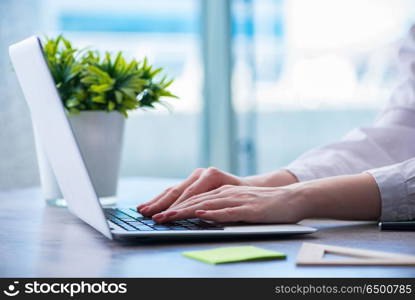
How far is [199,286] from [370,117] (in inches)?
110

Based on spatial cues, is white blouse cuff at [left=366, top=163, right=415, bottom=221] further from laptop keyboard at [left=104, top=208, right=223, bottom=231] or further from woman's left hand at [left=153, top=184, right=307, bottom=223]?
laptop keyboard at [left=104, top=208, right=223, bottom=231]

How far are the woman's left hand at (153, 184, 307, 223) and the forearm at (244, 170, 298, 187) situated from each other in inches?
8.7

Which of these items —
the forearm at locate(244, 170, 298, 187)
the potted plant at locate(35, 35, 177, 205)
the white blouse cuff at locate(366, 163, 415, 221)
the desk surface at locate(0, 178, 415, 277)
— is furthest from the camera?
the potted plant at locate(35, 35, 177, 205)

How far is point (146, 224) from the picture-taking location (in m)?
0.96

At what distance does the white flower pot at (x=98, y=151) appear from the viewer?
4.53ft

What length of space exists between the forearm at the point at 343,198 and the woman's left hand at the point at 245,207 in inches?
0.7

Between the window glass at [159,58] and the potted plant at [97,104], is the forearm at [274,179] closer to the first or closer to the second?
the potted plant at [97,104]

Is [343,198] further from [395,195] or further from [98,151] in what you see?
[98,151]

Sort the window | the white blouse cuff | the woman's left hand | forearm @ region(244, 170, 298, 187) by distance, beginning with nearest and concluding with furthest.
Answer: the woman's left hand < the white blouse cuff < forearm @ region(244, 170, 298, 187) < the window

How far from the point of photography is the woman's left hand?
0.96 metres

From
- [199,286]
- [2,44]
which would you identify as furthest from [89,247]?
[2,44]

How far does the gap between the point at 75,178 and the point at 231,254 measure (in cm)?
27

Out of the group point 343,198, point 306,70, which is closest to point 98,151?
point 343,198

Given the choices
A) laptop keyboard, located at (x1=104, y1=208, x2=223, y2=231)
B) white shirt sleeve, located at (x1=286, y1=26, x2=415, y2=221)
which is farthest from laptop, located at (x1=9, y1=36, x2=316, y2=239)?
white shirt sleeve, located at (x1=286, y1=26, x2=415, y2=221)
